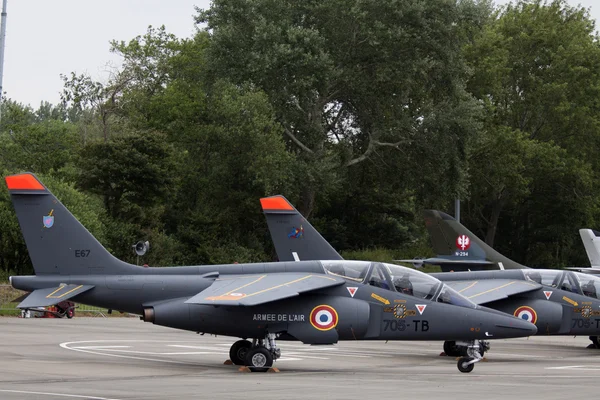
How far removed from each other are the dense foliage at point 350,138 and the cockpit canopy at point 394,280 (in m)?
25.9

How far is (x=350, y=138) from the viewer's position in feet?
184

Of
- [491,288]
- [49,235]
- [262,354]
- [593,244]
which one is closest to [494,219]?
[593,244]

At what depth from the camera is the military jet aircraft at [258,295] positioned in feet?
61.1

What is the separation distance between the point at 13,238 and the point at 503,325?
28713mm

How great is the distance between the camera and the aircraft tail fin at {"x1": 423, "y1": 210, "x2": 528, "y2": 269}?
3153 centimetres

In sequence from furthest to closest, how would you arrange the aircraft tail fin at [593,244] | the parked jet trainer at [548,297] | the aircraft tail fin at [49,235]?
1. the aircraft tail fin at [593,244]
2. the parked jet trainer at [548,297]
3. the aircraft tail fin at [49,235]

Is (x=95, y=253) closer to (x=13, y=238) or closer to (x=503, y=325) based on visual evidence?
(x=503, y=325)

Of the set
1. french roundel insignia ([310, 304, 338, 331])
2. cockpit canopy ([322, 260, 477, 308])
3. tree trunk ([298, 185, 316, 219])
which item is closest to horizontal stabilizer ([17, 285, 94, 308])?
french roundel insignia ([310, 304, 338, 331])

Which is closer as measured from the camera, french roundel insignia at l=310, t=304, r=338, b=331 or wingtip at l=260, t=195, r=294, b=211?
french roundel insignia at l=310, t=304, r=338, b=331

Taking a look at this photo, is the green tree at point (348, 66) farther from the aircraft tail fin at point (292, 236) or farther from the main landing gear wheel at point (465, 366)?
the main landing gear wheel at point (465, 366)

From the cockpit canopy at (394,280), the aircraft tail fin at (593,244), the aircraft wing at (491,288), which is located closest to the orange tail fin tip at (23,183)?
the cockpit canopy at (394,280)

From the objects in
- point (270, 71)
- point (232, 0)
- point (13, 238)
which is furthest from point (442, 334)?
point (232, 0)

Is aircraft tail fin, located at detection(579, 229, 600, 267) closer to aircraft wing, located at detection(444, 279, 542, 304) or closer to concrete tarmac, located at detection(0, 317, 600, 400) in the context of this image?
concrete tarmac, located at detection(0, 317, 600, 400)

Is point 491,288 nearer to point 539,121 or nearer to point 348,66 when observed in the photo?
point 348,66
